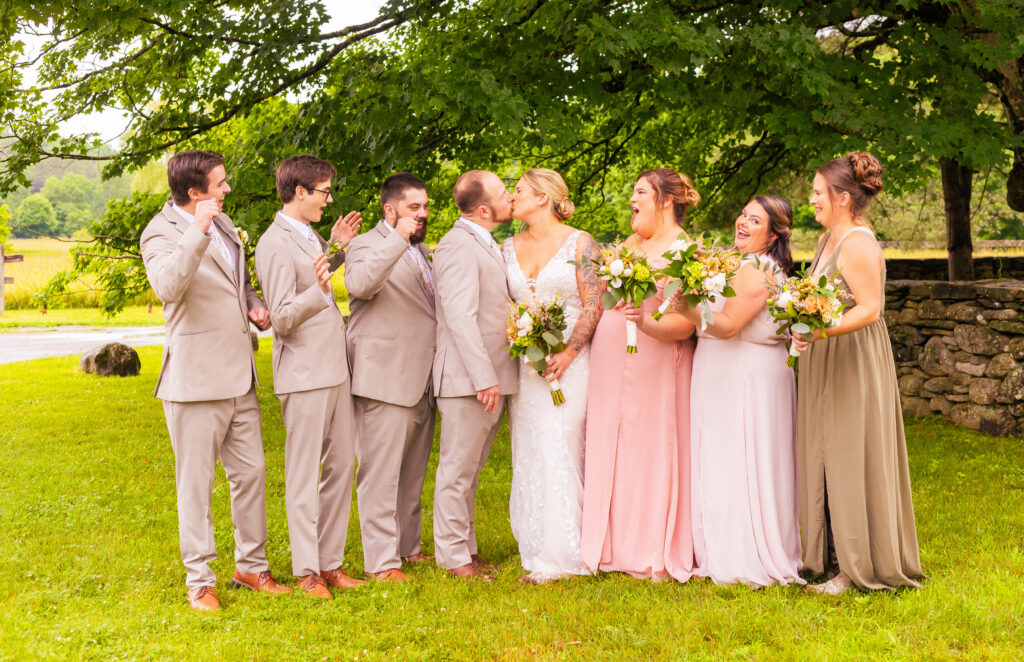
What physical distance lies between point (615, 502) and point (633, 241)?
1611 mm

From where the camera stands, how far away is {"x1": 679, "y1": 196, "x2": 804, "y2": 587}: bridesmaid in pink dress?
200 inches

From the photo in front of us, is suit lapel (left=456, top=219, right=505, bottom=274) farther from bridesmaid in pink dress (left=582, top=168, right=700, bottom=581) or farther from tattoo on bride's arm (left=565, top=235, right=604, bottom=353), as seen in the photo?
bridesmaid in pink dress (left=582, top=168, right=700, bottom=581)

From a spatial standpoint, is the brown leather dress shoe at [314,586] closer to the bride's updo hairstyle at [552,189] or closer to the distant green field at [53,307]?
the bride's updo hairstyle at [552,189]

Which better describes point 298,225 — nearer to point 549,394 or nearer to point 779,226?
point 549,394

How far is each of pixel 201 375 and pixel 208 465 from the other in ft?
1.69

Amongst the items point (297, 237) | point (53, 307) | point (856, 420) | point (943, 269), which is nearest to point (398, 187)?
point (297, 237)

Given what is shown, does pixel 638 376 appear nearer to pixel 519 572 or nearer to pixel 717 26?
pixel 519 572

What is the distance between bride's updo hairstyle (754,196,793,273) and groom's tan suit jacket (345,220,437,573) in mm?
2134

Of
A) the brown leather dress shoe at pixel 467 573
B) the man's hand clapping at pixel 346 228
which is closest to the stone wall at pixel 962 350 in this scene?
the brown leather dress shoe at pixel 467 573

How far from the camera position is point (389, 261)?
16.6ft

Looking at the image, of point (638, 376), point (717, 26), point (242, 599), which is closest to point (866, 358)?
point (638, 376)

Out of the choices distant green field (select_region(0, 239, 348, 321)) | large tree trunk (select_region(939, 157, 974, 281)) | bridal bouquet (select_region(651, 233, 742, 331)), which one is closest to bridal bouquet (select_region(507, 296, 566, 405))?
bridal bouquet (select_region(651, 233, 742, 331))

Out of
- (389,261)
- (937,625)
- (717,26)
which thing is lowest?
(937,625)

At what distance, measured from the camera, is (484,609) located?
15.9 feet
